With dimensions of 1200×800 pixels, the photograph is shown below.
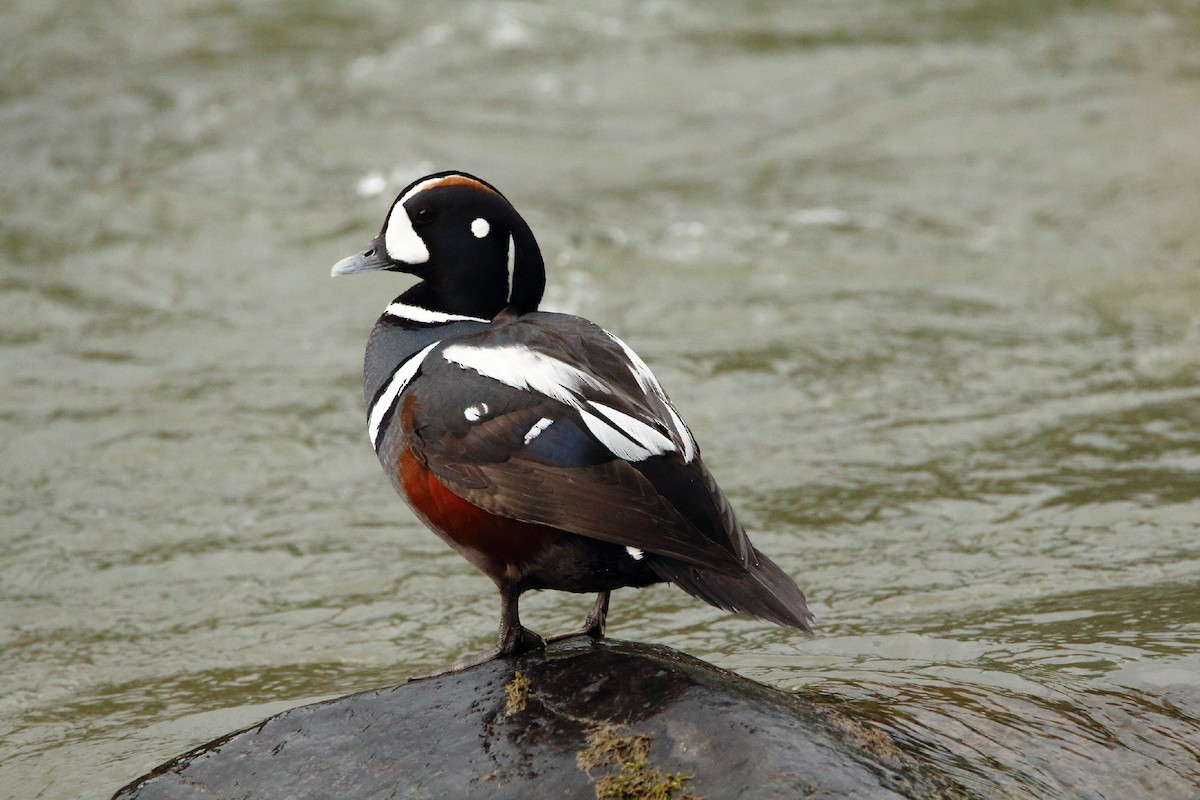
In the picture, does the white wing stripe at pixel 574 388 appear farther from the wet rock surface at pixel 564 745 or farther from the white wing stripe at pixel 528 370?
the wet rock surface at pixel 564 745

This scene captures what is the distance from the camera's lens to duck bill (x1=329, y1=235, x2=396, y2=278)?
4.70 meters

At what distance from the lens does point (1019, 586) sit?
5730 mm

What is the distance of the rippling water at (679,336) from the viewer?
5230 mm

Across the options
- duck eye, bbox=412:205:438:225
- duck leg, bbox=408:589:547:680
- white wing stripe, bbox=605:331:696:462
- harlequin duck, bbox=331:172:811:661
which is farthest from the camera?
duck eye, bbox=412:205:438:225

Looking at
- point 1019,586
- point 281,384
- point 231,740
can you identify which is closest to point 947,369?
point 1019,586

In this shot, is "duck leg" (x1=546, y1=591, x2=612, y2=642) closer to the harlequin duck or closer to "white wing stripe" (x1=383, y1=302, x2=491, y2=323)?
the harlequin duck

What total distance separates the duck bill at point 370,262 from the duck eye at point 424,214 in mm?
172

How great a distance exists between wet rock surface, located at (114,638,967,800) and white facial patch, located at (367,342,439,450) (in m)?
0.77

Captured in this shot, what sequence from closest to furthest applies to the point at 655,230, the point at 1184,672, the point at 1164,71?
the point at 1184,672
the point at 655,230
the point at 1164,71

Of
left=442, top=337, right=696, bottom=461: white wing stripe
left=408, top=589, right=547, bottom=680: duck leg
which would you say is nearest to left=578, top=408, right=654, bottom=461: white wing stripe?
left=442, top=337, right=696, bottom=461: white wing stripe

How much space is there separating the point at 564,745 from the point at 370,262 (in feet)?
5.67

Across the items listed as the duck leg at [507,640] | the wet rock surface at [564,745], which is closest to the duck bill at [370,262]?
the duck leg at [507,640]

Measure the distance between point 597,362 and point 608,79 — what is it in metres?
9.70

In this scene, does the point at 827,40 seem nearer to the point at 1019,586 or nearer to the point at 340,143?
the point at 340,143
